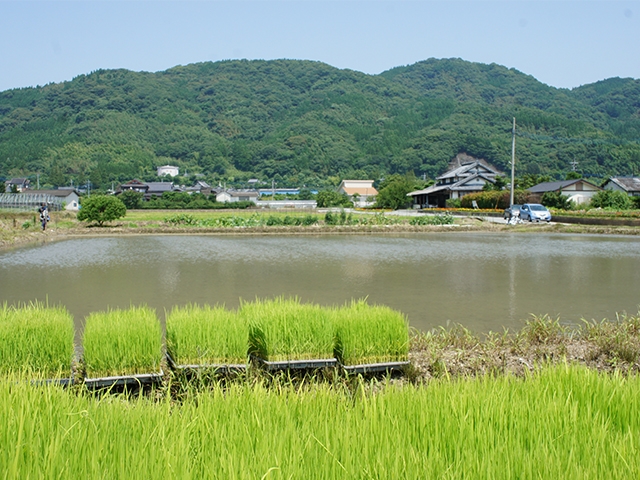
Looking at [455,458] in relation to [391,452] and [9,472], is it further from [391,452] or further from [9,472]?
[9,472]

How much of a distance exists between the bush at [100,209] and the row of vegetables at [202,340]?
2348 cm

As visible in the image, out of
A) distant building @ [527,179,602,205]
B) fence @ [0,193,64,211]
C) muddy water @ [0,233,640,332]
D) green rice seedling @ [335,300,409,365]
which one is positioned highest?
distant building @ [527,179,602,205]

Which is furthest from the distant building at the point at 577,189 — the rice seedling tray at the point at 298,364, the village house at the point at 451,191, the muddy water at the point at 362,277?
the rice seedling tray at the point at 298,364

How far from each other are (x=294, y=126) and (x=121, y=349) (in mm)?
130694

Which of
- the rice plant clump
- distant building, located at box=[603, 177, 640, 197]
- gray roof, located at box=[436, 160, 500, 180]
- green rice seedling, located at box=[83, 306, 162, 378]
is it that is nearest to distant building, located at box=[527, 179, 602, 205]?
distant building, located at box=[603, 177, 640, 197]

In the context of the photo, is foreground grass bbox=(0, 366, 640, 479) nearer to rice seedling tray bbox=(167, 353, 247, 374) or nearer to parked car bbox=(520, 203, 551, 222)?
rice seedling tray bbox=(167, 353, 247, 374)

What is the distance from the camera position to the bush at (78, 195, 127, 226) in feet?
86.9

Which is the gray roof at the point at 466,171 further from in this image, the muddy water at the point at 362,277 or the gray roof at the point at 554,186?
the muddy water at the point at 362,277

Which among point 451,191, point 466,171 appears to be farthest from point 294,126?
point 451,191

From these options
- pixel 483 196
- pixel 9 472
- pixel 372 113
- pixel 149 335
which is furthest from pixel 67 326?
pixel 372 113

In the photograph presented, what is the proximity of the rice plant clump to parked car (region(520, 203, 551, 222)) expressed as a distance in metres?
27.5

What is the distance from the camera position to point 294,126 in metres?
132

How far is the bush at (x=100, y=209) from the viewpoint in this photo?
2648 centimetres

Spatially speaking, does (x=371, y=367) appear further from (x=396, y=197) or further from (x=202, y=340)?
(x=396, y=197)
